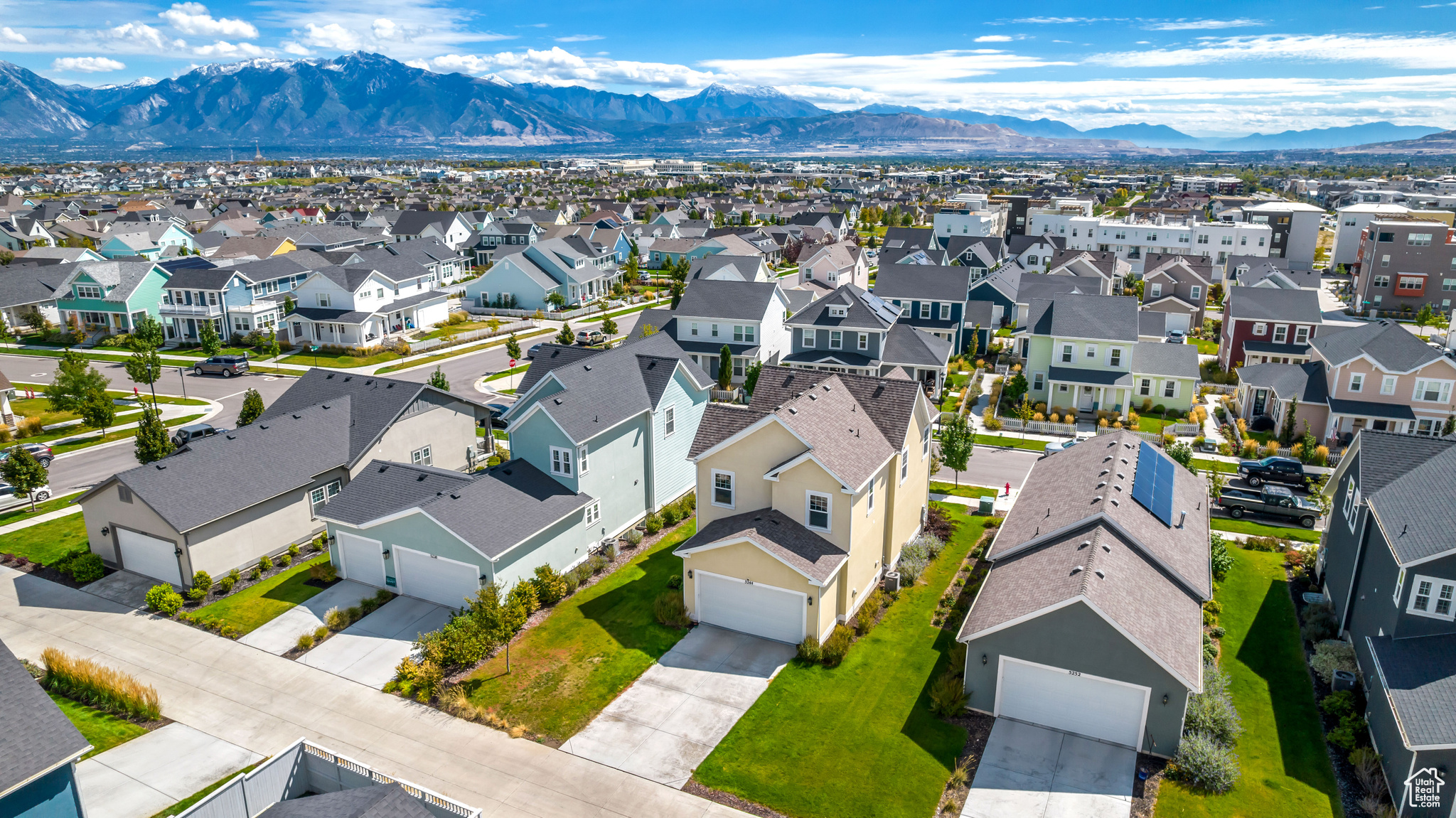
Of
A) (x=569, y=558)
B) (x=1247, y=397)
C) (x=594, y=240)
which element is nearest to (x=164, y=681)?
(x=569, y=558)

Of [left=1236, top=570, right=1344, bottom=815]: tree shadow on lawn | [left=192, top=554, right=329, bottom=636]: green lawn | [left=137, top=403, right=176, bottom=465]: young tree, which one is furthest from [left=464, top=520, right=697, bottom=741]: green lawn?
[left=137, top=403, right=176, bottom=465]: young tree

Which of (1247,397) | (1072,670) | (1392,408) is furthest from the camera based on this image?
(1247,397)

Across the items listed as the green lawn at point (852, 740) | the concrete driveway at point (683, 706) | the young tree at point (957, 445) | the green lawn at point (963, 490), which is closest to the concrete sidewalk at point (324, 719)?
the concrete driveway at point (683, 706)

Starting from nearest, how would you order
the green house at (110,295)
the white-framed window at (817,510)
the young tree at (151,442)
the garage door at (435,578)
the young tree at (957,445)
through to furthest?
the white-framed window at (817,510) < the garage door at (435,578) < the young tree at (151,442) < the young tree at (957,445) < the green house at (110,295)

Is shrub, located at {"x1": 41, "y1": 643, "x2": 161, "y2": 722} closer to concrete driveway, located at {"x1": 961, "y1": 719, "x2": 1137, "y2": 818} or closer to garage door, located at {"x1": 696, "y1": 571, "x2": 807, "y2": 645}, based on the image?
garage door, located at {"x1": 696, "y1": 571, "x2": 807, "y2": 645}

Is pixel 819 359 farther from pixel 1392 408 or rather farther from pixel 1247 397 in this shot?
pixel 1392 408

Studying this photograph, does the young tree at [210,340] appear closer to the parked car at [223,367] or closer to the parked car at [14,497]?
the parked car at [223,367]
